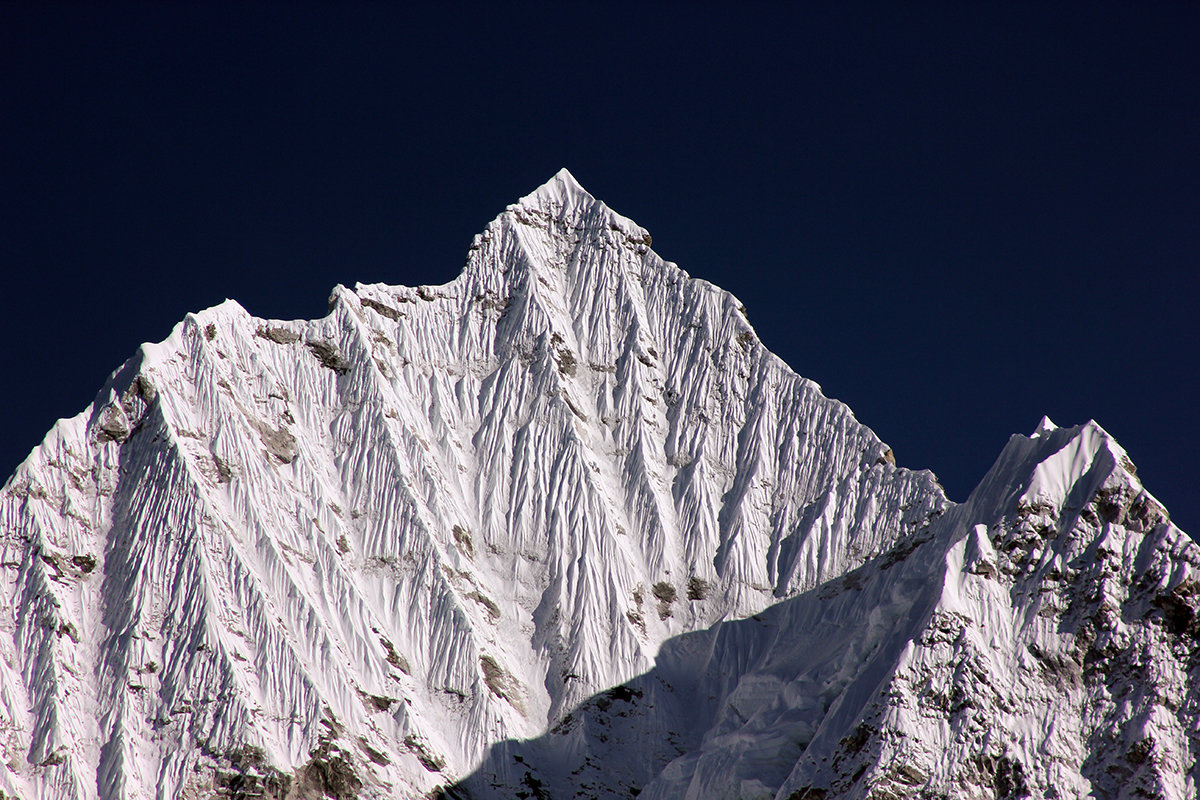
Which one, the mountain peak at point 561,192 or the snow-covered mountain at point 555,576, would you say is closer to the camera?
the snow-covered mountain at point 555,576

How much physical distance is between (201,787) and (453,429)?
44.5 meters

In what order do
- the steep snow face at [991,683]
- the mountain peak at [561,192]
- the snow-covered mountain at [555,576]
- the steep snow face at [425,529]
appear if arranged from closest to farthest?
the steep snow face at [991,683] → the snow-covered mountain at [555,576] → the steep snow face at [425,529] → the mountain peak at [561,192]

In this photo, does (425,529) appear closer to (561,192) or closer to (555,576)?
(555,576)

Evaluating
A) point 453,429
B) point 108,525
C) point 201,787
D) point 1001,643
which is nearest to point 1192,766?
point 1001,643

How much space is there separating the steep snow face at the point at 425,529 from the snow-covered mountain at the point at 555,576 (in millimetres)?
309

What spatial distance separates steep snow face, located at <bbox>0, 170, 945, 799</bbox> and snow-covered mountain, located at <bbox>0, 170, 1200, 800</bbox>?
0.31m

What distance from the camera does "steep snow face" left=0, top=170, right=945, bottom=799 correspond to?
347ft

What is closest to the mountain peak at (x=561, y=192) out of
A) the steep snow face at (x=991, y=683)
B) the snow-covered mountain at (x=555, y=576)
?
the snow-covered mountain at (x=555, y=576)

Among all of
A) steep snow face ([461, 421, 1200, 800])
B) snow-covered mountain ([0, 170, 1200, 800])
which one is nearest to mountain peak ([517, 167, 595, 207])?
snow-covered mountain ([0, 170, 1200, 800])

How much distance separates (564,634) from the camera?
122125mm

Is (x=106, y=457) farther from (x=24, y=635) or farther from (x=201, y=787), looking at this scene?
(x=201, y=787)

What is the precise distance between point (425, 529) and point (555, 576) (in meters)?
11.8

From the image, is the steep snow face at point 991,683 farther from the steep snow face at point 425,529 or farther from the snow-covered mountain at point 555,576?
the steep snow face at point 425,529

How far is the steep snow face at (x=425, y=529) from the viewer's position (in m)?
106
